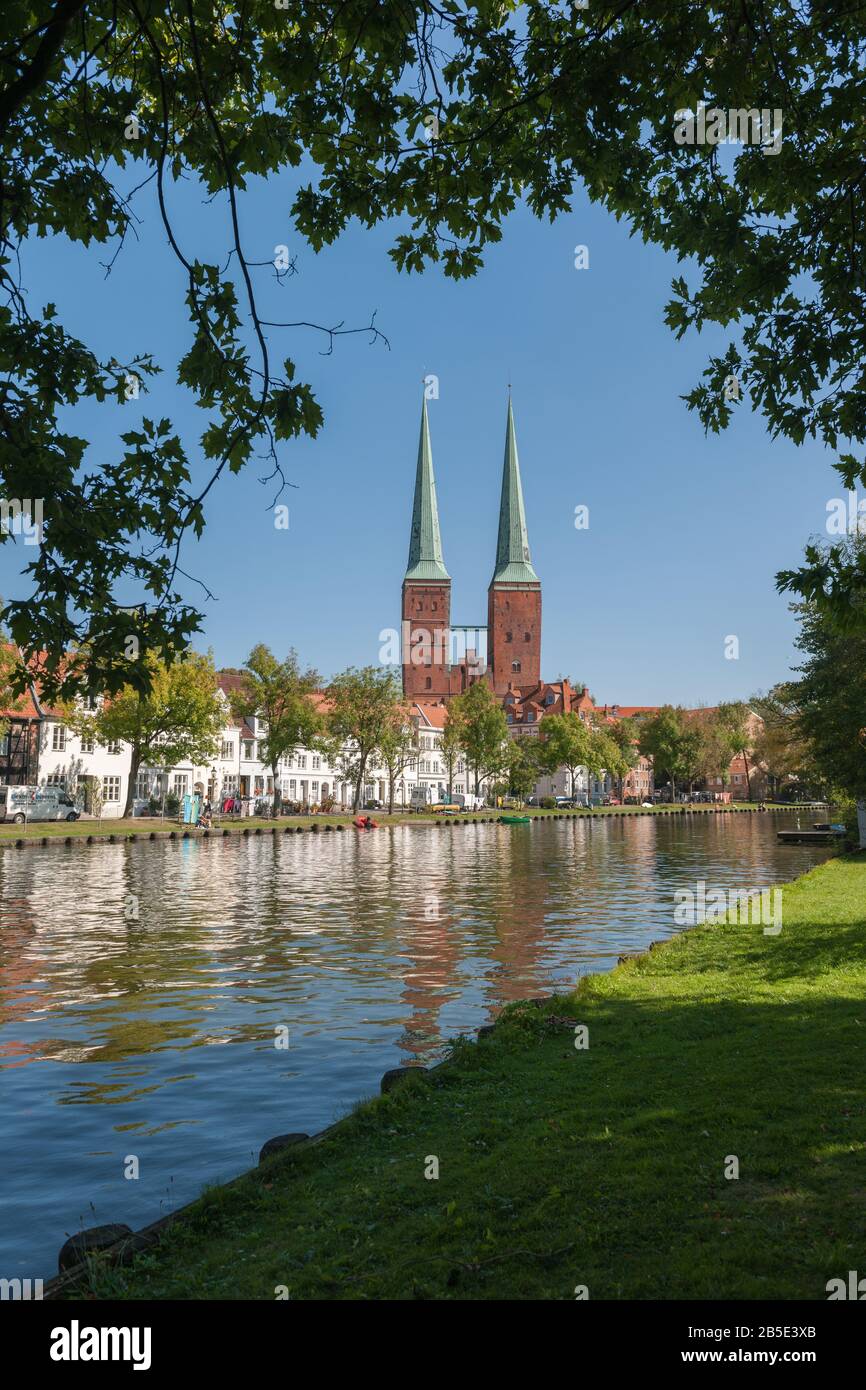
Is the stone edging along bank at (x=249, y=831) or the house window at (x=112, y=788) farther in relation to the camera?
the house window at (x=112, y=788)

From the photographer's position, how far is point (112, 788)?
260 ft

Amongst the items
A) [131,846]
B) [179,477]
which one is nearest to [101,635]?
[179,477]

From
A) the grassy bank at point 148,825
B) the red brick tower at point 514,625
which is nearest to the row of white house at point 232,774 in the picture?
the grassy bank at point 148,825

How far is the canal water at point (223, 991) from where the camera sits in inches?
368

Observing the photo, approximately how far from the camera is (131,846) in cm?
5147

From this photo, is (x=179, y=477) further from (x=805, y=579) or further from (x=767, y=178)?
(x=767, y=178)

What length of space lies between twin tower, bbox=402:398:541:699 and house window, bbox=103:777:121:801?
99.5 metres

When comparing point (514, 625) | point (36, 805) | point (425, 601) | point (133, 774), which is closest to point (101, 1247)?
point (36, 805)

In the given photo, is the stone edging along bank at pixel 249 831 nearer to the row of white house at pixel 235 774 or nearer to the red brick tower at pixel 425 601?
the row of white house at pixel 235 774

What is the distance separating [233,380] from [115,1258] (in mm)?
5778

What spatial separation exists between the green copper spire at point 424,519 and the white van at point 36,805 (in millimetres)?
133098

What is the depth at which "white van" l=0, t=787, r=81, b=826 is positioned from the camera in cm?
5817

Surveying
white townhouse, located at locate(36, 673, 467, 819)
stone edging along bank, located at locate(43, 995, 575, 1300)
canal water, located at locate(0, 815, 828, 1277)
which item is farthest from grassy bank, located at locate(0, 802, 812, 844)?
stone edging along bank, located at locate(43, 995, 575, 1300)

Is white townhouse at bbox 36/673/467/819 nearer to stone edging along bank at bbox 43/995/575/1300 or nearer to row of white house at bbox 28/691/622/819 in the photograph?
row of white house at bbox 28/691/622/819
